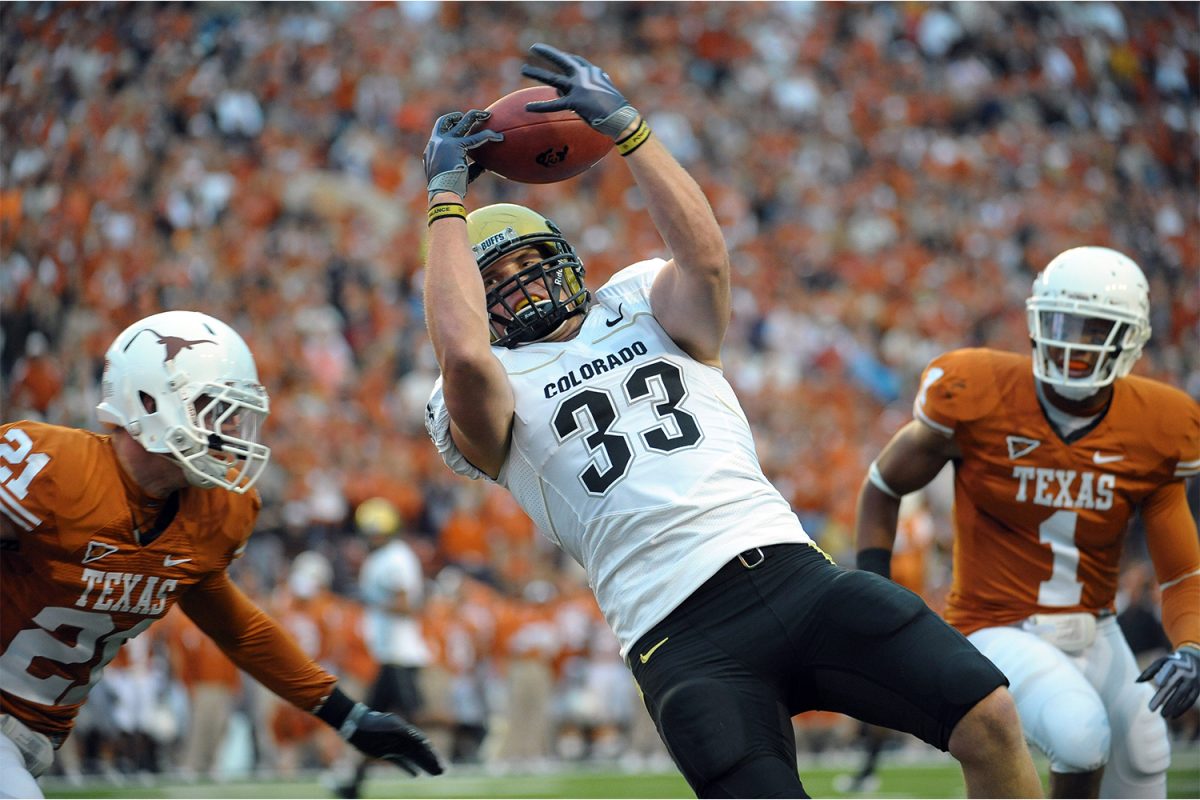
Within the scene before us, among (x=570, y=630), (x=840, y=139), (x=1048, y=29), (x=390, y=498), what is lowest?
(x=570, y=630)

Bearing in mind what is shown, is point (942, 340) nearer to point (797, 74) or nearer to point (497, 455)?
point (797, 74)

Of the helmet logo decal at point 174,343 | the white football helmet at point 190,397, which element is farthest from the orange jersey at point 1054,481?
the helmet logo decal at point 174,343

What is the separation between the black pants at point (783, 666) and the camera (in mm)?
2951

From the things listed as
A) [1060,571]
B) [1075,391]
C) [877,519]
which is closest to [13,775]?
[877,519]

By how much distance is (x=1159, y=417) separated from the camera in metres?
4.31

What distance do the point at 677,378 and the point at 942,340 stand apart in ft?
41.2

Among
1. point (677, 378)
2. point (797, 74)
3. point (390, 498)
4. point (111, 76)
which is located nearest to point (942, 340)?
point (797, 74)

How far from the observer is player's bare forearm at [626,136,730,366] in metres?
3.29

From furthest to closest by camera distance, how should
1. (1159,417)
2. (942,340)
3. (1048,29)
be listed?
(1048,29) < (942,340) < (1159,417)

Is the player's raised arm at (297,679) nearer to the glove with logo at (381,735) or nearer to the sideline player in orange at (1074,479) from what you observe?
the glove with logo at (381,735)

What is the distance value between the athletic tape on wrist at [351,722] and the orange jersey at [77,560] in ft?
1.62

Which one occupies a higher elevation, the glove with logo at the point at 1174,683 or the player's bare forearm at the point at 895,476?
the player's bare forearm at the point at 895,476

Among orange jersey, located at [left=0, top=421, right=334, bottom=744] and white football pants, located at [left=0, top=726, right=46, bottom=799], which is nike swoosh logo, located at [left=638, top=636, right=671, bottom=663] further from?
white football pants, located at [left=0, top=726, right=46, bottom=799]

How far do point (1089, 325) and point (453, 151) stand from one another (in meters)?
2.03
